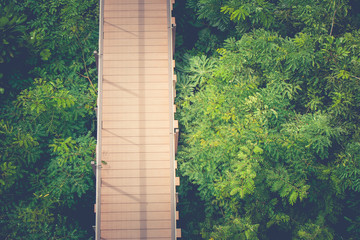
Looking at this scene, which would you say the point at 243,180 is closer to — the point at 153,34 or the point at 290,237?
the point at 290,237

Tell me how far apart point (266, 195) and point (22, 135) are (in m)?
9.16

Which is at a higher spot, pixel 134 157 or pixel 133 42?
pixel 133 42

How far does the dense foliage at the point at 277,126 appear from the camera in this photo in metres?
13.1

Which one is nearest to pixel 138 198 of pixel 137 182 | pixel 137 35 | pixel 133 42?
pixel 137 182

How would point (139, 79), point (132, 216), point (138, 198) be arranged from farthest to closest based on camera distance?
1. point (139, 79)
2. point (138, 198)
3. point (132, 216)

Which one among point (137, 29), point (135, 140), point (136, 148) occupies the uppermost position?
point (137, 29)

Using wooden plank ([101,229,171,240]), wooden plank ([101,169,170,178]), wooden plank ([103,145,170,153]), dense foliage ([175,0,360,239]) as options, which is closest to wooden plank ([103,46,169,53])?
dense foliage ([175,0,360,239])

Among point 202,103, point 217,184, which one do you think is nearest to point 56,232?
point 217,184

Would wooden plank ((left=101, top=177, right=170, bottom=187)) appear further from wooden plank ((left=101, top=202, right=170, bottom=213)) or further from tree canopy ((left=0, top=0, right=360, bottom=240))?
tree canopy ((left=0, top=0, right=360, bottom=240))

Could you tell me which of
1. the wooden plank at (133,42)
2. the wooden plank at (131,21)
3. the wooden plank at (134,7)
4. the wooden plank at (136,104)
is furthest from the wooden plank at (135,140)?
the wooden plank at (134,7)

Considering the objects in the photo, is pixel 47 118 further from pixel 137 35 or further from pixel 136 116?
pixel 137 35

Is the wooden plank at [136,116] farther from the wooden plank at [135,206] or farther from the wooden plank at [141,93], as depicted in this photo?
the wooden plank at [135,206]

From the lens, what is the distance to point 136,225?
13.5 m

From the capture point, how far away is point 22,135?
13.9 meters
